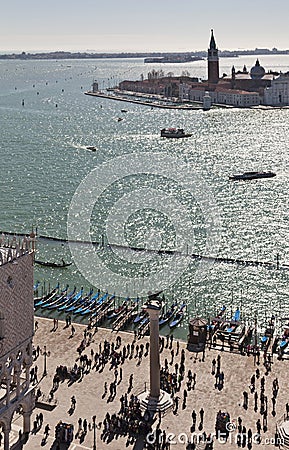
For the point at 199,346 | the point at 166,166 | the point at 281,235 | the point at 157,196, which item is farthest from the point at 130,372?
the point at 166,166

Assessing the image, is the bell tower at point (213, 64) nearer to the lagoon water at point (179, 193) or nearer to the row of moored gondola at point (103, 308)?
the lagoon water at point (179, 193)


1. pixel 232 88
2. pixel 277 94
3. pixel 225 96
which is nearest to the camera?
pixel 277 94

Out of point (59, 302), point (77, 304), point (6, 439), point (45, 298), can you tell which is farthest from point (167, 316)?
point (6, 439)

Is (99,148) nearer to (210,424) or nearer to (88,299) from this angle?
(88,299)

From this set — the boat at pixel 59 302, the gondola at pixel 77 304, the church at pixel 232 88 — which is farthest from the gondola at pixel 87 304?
the church at pixel 232 88

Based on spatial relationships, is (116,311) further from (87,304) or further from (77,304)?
(77,304)

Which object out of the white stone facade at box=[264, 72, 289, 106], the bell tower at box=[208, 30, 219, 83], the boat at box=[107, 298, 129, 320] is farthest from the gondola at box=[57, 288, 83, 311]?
the bell tower at box=[208, 30, 219, 83]
